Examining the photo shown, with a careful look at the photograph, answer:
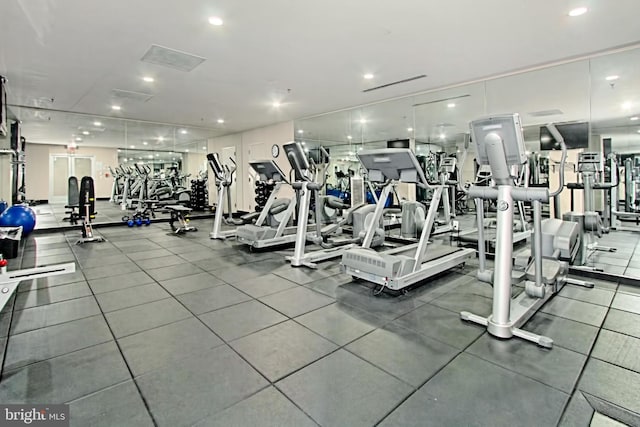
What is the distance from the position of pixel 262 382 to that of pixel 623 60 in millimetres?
5591

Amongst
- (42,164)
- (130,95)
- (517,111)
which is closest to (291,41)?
(130,95)

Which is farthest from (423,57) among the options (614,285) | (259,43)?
(614,285)

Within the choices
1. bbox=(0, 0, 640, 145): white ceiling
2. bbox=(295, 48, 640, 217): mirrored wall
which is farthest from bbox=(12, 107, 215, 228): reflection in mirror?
bbox=(295, 48, 640, 217): mirrored wall

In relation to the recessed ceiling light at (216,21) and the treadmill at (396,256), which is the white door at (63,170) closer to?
the recessed ceiling light at (216,21)

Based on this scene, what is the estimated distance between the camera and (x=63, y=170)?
9969 mm

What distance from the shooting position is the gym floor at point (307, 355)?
169cm

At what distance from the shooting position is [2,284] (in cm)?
223

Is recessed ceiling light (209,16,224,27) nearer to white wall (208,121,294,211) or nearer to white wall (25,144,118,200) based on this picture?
white wall (208,121,294,211)

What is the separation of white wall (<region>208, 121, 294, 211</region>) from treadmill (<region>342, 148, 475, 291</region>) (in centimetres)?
580

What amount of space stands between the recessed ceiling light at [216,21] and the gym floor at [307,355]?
112 inches

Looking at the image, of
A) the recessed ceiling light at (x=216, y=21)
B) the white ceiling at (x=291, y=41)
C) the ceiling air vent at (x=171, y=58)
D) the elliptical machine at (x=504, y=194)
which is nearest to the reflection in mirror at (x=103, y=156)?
the white ceiling at (x=291, y=41)

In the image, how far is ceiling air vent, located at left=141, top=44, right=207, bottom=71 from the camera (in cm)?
419

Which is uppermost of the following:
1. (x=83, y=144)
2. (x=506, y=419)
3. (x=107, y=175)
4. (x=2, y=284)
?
(x=83, y=144)

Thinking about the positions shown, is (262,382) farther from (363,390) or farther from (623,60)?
(623,60)
